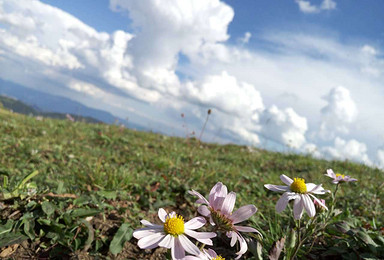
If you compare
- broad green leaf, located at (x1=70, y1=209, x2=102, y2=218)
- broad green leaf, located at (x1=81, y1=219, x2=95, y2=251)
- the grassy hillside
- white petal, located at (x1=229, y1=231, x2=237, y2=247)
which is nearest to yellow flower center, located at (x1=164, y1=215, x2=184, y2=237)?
white petal, located at (x1=229, y1=231, x2=237, y2=247)

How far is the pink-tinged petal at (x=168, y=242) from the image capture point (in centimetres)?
104

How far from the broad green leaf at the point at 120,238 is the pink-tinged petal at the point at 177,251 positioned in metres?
1.39

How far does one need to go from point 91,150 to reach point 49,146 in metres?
0.85

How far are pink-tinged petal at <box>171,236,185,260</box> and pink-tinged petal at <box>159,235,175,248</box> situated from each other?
0.02m

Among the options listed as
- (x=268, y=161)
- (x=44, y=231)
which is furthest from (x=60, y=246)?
(x=268, y=161)

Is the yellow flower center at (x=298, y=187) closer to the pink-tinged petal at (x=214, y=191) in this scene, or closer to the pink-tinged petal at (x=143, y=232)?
the pink-tinged petal at (x=214, y=191)

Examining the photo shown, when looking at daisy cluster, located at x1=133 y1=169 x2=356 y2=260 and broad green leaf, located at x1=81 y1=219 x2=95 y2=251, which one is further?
broad green leaf, located at x1=81 y1=219 x2=95 y2=251

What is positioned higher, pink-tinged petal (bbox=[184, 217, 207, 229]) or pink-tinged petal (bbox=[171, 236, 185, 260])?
pink-tinged petal (bbox=[184, 217, 207, 229])

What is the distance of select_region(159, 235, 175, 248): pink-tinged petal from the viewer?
1044 millimetres

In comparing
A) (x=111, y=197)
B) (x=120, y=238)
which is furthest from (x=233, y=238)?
(x=111, y=197)

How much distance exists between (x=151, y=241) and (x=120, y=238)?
1448 mm

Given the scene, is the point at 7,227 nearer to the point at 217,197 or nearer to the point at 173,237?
the point at 173,237

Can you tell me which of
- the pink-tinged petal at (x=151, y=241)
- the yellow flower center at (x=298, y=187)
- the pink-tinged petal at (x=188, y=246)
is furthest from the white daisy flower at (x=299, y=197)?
the pink-tinged petal at (x=151, y=241)

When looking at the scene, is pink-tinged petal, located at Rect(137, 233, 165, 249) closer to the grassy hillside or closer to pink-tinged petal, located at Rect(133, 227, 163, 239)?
pink-tinged petal, located at Rect(133, 227, 163, 239)
